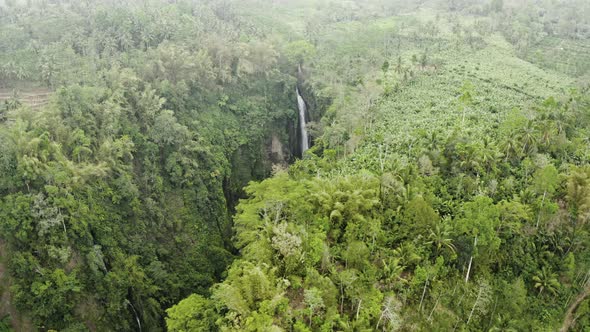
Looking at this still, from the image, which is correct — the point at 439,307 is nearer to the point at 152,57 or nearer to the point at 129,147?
the point at 129,147

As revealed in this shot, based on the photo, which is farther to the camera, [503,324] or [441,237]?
[441,237]

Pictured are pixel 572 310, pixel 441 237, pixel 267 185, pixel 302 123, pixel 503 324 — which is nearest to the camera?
pixel 503 324

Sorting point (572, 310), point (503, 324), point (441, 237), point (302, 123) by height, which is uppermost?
point (441, 237)

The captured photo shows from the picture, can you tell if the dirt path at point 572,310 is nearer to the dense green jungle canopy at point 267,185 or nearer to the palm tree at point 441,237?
the dense green jungle canopy at point 267,185

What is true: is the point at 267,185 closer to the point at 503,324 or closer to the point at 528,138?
the point at 503,324

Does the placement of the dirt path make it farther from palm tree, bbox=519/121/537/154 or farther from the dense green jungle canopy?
palm tree, bbox=519/121/537/154

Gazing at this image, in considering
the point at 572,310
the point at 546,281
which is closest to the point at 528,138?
the point at 546,281

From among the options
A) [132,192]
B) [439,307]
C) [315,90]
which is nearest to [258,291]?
[439,307]
